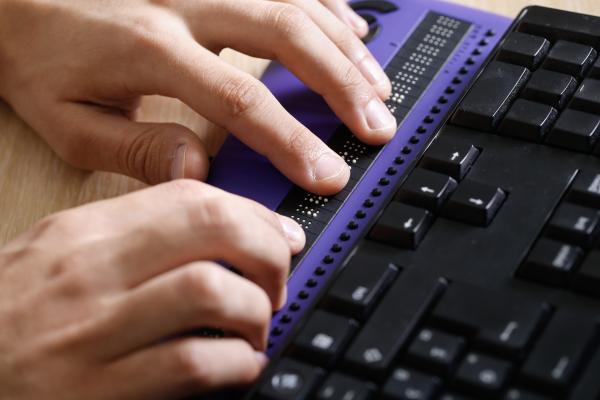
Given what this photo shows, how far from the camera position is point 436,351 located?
557 mm

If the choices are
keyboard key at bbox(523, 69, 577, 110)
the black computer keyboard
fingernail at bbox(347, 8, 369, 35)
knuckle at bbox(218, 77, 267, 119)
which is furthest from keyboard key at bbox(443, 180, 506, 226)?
fingernail at bbox(347, 8, 369, 35)

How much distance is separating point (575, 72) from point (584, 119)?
6 centimetres

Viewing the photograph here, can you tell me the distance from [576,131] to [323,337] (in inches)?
10.1

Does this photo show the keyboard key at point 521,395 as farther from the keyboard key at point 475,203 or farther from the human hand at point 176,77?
the human hand at point 176,77

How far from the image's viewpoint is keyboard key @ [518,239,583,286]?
591 mm

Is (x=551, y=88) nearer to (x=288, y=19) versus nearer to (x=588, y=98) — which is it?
(x=588, y=98)

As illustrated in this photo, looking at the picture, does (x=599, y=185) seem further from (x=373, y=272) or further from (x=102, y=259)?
(x=102, y=259)

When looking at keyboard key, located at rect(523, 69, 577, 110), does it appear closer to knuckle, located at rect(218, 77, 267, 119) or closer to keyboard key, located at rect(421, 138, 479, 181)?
keyboard key, located at rect(421, 138, 479, 181)

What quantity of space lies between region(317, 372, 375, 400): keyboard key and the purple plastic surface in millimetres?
57

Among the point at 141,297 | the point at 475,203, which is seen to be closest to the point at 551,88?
the point at 475,203

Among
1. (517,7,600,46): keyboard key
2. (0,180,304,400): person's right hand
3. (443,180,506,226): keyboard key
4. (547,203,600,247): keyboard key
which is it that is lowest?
(0,180,304,400): person's right hand

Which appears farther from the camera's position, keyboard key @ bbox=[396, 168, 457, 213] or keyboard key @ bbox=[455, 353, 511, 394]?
keyboard key @ bbox=[396, 168, 457, 213]

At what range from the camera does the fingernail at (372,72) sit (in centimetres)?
83

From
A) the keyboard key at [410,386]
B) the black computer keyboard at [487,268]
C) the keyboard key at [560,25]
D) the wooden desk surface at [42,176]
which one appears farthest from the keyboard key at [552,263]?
the wooden desk surface at [42,176]
